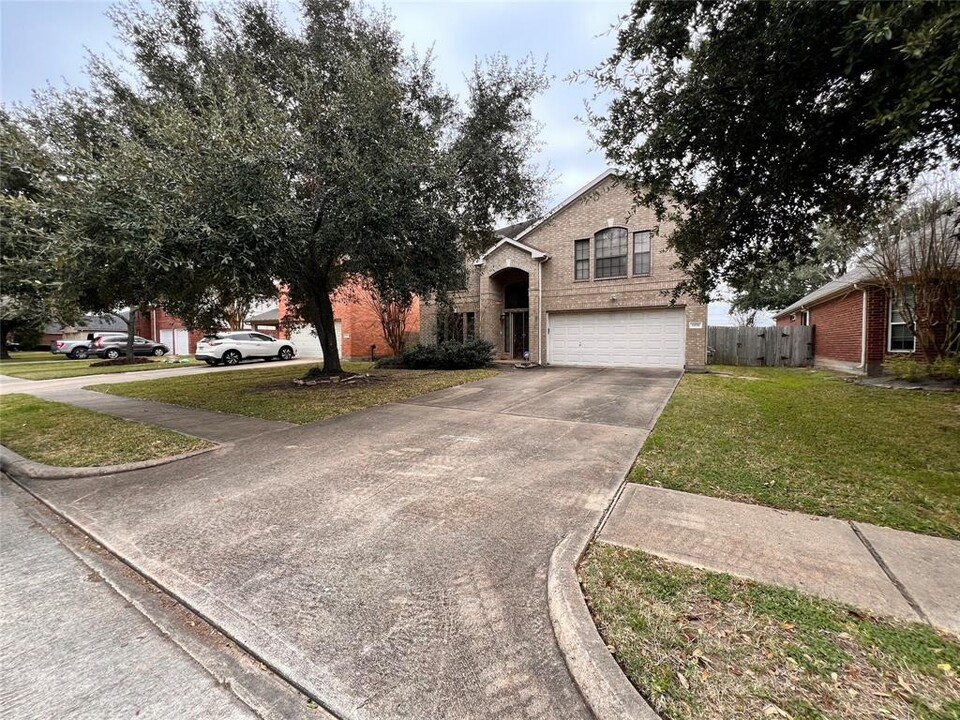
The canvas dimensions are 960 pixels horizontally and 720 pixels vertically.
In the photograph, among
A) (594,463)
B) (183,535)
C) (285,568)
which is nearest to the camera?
(285,568)

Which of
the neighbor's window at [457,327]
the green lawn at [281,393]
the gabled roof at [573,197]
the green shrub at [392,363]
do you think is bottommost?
the green lawn at [281,393]

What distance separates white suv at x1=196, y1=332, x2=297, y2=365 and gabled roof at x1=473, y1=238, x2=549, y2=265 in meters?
11.1

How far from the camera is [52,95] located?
8.00 metres

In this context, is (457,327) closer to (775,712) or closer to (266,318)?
(775,712)

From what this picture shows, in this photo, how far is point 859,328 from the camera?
13.1m

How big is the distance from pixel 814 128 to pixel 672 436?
427 centimetres

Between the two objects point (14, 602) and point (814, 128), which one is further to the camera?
point (814, 128)

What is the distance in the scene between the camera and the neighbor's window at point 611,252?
15133 millimetres

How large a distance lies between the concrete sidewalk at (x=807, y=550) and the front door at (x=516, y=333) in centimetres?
1434

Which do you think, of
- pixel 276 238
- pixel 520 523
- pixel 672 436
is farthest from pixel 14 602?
pixel 672 436

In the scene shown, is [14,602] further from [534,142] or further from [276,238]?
[534,142]

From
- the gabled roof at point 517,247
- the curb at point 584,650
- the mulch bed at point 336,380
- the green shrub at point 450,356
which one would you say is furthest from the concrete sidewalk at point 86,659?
the gabled roof at point 517,247

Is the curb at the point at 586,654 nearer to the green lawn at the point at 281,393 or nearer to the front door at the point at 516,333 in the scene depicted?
the green lawn at the point at 281,393

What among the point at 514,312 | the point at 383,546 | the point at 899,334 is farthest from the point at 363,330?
the point at 899,334
